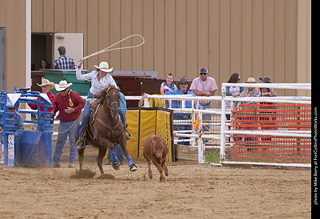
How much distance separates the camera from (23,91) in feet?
52.9

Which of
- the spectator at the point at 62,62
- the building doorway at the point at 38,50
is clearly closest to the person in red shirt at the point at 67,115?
the spectator at the point at 62,62

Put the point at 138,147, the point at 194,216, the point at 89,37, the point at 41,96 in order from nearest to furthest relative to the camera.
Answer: the point at 194,216 < the point at 41,96 < the point at 138,147 < the point at 89,37

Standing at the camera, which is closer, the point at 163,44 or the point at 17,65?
the point at 17,65

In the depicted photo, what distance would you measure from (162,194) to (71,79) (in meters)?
9.34

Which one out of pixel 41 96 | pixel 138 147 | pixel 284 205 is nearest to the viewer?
pixel 284 205

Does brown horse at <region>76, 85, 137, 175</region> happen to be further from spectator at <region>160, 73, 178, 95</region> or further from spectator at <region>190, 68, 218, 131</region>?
spectator at <region>160, 73, 178, 95</region>

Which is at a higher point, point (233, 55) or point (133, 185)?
point (233, 55)

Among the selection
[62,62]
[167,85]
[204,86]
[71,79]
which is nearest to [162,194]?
[204,86]

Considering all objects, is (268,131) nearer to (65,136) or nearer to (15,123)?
(65,136)

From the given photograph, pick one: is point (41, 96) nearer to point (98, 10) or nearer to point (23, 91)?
point (23, 91)

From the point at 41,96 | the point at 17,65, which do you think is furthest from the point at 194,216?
the point at 17,65

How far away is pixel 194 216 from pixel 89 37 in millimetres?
16822

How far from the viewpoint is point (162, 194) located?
10.8m

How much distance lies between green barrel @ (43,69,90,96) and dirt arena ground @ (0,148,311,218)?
5.18 m
